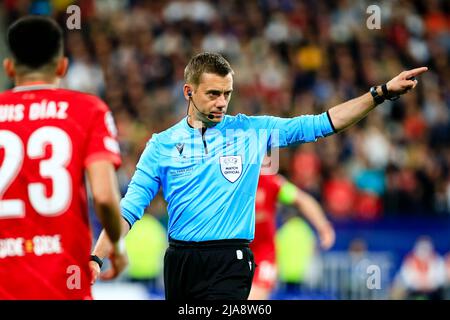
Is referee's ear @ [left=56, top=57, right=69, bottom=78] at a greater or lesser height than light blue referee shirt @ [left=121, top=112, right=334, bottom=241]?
greater

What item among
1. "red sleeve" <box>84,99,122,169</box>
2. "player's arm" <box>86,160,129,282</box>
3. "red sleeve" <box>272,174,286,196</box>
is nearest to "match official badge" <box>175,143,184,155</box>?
"red sleeve" <box>84,99,122,169</box>

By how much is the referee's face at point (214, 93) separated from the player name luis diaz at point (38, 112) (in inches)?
68.5

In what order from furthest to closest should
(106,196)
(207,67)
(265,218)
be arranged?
(265,218) → (207,67) → (106,196)

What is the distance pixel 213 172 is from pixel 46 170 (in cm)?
183

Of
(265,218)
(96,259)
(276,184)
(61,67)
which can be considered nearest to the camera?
(61,67)

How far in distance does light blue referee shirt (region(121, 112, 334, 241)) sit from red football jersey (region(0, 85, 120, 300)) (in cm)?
151

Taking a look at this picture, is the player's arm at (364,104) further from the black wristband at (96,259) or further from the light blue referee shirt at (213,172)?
the black wristband at (96,259)

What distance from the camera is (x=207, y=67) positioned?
6531mm

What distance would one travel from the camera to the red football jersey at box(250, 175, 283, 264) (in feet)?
33.8

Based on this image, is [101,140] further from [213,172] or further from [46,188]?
[213,172]

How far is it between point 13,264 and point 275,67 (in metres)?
14.2

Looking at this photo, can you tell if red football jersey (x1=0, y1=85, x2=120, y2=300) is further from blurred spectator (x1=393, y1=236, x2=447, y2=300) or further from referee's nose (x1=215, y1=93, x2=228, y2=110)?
blurred spectator (x1=393, y1=236, x2=447, y2=300)

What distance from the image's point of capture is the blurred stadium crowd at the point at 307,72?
1592 centimetres

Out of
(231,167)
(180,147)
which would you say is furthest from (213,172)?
(180,147)
